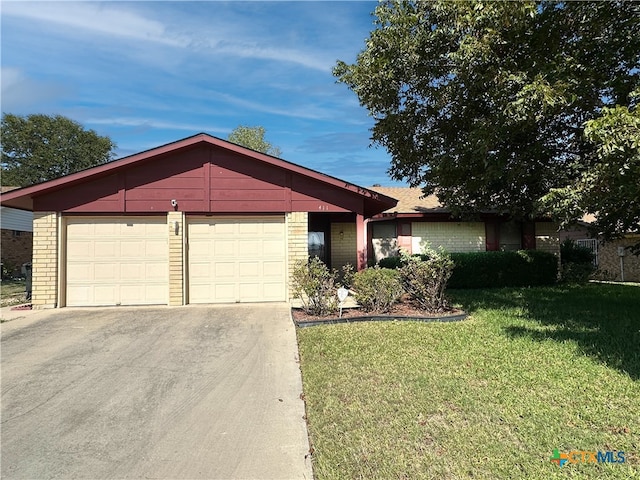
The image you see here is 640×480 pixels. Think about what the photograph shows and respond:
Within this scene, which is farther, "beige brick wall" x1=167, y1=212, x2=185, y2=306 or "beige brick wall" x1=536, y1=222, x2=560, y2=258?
"beige brick wall" x1=536, y1=222, x2=560, y2=258

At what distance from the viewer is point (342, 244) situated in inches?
675

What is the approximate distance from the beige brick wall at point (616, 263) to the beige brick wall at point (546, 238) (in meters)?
Answer: 3.80

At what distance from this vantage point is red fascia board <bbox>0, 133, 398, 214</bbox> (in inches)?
380

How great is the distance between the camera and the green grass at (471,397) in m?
3.18

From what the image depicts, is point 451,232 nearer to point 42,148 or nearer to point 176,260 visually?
point 176,260

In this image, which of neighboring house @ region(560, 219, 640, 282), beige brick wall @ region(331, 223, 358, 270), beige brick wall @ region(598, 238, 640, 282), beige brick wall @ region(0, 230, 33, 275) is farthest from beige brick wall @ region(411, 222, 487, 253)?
beige brick wall @ region(0, 230, 33, 275)

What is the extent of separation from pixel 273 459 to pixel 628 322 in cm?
→ 718

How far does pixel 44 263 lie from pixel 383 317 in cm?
808

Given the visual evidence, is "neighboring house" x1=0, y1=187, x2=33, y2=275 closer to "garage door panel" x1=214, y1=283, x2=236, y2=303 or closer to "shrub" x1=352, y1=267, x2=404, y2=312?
"garage door panel" x1=214, y1=283, x2=236, y2=303

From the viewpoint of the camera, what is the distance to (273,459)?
343 centimetres

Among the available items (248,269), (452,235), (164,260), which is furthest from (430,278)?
(452,235)

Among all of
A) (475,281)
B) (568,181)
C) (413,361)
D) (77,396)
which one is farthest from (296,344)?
(475,281)

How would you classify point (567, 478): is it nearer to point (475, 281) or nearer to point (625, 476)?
point (625, 476)

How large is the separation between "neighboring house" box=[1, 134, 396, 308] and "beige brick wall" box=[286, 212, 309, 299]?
26 millimetres
